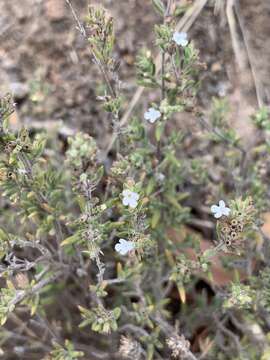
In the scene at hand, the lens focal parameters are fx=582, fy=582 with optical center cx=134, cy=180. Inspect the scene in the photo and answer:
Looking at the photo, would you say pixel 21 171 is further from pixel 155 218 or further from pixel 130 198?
pixel 155 218

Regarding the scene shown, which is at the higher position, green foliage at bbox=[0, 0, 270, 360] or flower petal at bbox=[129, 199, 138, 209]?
flower petal at bbox=[129, 199, 138, 209]

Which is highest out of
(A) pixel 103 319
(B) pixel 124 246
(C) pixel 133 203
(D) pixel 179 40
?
(D) pixel 179 40

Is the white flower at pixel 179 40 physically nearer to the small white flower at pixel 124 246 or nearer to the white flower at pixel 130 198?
the white flower at pixel 130 198

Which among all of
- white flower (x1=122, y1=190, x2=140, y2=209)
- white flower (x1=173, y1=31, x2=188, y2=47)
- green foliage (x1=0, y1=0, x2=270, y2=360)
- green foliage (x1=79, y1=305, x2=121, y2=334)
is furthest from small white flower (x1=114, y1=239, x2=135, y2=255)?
white flower (x1=173, y1=31, x2=188, y2=47)

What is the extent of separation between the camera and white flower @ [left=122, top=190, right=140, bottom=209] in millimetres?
2557

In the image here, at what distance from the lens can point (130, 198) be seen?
2.57m

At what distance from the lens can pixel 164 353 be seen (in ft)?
11.6

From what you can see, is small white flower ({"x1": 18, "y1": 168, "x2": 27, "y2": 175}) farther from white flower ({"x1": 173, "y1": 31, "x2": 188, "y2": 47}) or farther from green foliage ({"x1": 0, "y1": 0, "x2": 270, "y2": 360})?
white flower ({"x1": 173, "y1": 31, "x2": 188, "y2": 47})

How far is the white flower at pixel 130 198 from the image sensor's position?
2557 mm

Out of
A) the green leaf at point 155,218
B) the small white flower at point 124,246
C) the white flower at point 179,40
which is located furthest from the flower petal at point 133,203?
the white flower at point 179,40

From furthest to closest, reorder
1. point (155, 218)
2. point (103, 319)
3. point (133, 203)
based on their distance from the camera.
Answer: point (155, 218) < point (103, 319) < point (133, 203)

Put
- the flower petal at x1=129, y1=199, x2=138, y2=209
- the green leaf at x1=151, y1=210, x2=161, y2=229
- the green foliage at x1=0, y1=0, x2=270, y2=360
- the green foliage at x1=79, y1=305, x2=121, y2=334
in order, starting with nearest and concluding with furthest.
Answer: the flower petal at x1=129, y1=199, x2=138, y2=209 → the green foliage at x1=0, y1=0, x2=270, y2=360 → the green foliage at x1=79, y1=305, x2=121, y2=334 → the green leaf at x1=151, y1=210, x2=161, y2=229

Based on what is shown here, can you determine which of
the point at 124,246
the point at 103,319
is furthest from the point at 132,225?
the point at 103,319

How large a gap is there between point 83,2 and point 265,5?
143 centimetres
